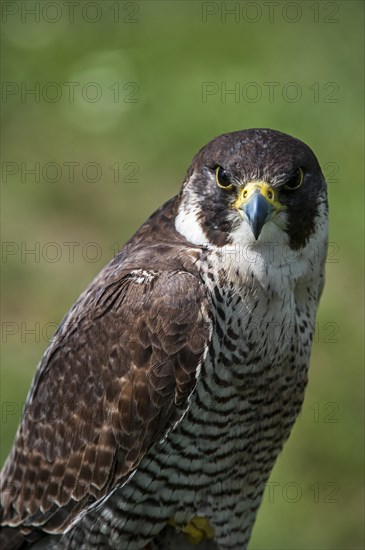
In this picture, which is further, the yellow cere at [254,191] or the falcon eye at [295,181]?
the falcon eye at [295,181]

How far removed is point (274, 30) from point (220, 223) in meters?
7.31

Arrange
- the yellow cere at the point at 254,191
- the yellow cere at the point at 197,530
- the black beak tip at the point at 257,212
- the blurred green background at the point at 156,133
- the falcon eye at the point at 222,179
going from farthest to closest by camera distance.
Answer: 1. the blurred green background at the point at 156,133
2. the yellow cere at the point at 197,530
3. the falcon eye at the point at 222,179
4. the yellow cere at the point at 254,191
5. the black beak tip at the point at 257,212

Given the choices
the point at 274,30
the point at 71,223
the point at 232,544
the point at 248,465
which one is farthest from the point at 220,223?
the point at 274,30

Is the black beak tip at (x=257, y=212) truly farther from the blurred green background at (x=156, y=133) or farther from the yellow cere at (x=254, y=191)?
the blurred green background at (x=156, y=133)

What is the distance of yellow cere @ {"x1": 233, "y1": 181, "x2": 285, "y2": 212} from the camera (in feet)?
18.2

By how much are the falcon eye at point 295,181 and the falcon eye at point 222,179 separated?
272 mm

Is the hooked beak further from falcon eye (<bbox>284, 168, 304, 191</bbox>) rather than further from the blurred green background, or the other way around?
the blurred green background

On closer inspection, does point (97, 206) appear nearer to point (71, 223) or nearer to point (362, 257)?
point (71, 223)

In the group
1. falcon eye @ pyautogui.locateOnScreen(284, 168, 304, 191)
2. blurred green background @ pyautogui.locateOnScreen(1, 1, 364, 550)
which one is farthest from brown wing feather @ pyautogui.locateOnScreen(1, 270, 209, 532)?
blurred green background @ pyautogui.locateOnScreen(1, 1, 364, 550)

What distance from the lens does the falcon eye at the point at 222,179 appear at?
5.68m

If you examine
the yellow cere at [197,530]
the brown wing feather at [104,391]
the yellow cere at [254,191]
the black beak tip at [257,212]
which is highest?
the yellow cere at [254,191]

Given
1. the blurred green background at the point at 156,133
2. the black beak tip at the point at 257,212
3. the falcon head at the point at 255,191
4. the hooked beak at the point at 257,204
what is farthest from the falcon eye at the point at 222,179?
the blurred green background at the point at 156,133

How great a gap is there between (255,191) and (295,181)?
30cm

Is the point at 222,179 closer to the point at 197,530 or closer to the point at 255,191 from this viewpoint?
the point at 255,191
